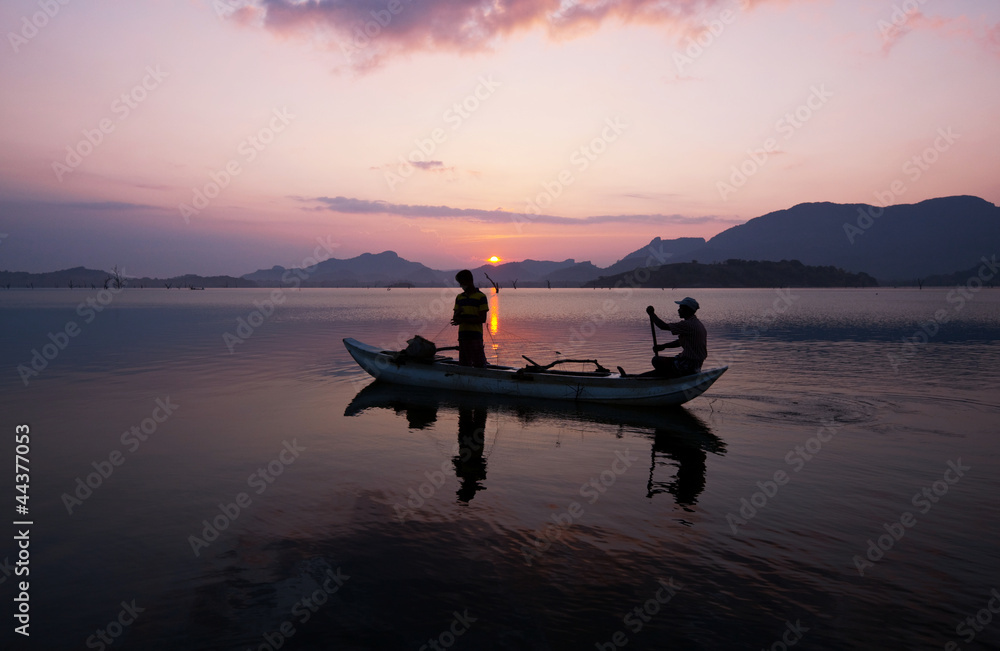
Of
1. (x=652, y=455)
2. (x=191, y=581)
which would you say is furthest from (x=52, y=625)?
(x=652, y=455)

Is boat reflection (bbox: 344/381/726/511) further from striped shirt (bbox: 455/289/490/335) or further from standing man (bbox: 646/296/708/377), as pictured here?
striped shirt (bbox: 455/289/490/335)

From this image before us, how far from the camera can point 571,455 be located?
12625 millimetres

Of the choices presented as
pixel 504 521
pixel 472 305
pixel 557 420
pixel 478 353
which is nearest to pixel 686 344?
pixel 557 420

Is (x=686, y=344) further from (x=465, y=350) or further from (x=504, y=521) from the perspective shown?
(x=504, y=521)

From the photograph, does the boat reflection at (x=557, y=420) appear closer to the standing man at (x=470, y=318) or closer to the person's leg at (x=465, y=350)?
the person's leg at (x=465, y=350)

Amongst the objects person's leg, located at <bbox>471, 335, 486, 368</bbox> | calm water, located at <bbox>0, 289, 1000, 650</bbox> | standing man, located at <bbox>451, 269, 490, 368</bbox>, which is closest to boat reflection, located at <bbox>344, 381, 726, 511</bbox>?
calm water, located at <bbox>0, 289, 1000, 650</bbox>

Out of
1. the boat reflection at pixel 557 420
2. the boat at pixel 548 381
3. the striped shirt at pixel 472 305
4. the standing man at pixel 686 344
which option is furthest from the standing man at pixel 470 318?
the standing man at pixel 686 344

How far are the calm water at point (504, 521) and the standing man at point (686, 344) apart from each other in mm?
1488

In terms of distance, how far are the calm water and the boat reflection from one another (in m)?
0.10

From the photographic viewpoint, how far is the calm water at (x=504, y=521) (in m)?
6.12

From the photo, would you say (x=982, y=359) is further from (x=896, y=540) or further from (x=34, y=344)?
(x=34, y=344)

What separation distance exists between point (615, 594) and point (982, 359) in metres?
32.4

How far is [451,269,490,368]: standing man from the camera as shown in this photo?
17234mm

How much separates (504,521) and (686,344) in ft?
31.0
